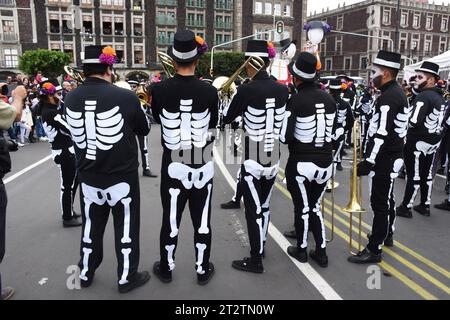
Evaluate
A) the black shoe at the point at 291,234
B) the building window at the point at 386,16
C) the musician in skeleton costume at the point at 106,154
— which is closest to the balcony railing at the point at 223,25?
the building window at the point at 386,16

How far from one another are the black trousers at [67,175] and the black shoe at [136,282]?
234 centimetres

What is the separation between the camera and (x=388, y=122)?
4.49 m

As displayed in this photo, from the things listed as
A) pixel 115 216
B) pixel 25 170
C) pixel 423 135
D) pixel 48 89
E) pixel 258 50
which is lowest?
pixel 25 170

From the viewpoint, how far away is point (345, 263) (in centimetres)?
480

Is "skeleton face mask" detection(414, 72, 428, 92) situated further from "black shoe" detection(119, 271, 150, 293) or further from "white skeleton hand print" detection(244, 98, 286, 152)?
"black shoe" detection(119, 271, 150, 293)

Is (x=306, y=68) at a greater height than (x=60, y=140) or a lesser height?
greater

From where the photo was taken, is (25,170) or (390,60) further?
(25,170)

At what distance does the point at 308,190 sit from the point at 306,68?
1442 mm

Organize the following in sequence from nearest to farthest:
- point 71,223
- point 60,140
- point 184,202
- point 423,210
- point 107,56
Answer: point 107,56 → point 184,202 → point 60,140 → point 71,223 → point 423,210

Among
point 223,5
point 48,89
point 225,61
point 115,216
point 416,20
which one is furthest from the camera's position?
point 416,20

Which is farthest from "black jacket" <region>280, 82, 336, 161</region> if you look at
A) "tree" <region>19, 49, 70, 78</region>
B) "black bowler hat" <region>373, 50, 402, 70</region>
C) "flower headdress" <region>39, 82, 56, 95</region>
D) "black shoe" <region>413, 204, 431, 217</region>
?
"tree" <region>19, 49, 70, 78</region>

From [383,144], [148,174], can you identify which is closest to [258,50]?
[383,144]

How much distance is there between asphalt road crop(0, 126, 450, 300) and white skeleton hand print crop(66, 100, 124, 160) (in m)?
1.59

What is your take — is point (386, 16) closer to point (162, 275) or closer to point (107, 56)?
point (107, 56)
